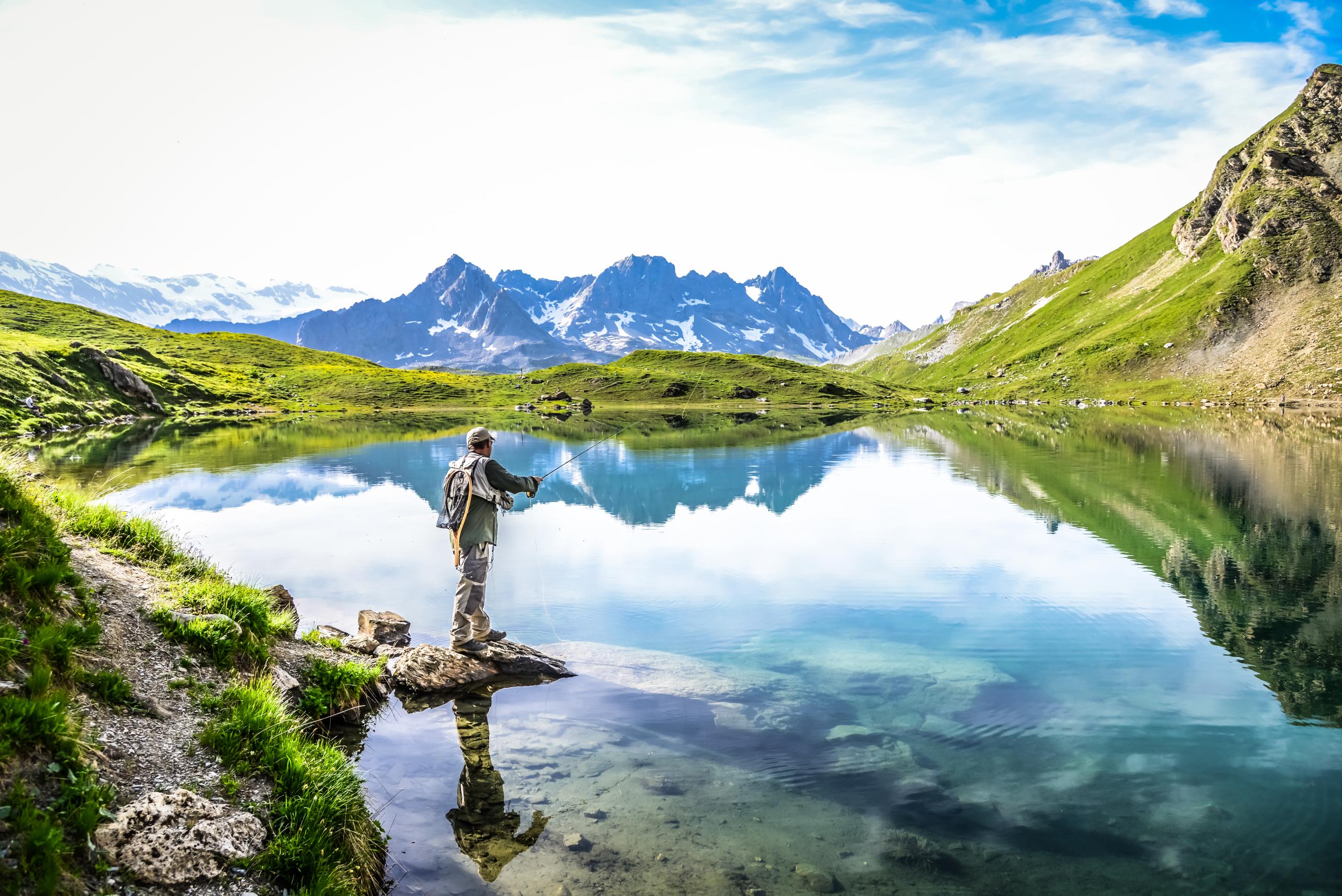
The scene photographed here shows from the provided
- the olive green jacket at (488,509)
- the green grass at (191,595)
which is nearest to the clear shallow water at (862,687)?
the green grass at (191,595)

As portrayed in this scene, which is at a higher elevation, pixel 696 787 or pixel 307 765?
pixel 307 765

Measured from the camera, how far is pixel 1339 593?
2072 cm

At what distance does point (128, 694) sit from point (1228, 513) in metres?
39.6

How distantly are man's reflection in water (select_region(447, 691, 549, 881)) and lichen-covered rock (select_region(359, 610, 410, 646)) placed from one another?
505cm

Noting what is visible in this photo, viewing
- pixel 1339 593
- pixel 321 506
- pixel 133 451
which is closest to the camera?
pixel 1339 593

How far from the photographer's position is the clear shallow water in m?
9.42

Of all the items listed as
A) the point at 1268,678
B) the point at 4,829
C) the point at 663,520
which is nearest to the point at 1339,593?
the point at 1268,678

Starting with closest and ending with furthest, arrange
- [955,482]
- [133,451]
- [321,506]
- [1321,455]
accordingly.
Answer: [321,506] < [955,482] < [1321,455] < [133,451]

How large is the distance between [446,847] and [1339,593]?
2423 centimetres


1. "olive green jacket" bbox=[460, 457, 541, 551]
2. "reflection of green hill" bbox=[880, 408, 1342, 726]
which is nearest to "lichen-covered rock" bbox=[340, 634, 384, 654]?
"olive green jacket" bbox=[460, 457, 541, 551]

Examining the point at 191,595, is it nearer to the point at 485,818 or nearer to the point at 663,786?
the point at 485,818

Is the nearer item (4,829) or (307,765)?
(4,829)

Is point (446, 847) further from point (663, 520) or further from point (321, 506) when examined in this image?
point (321, 506)

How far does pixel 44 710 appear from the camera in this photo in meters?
7.26
